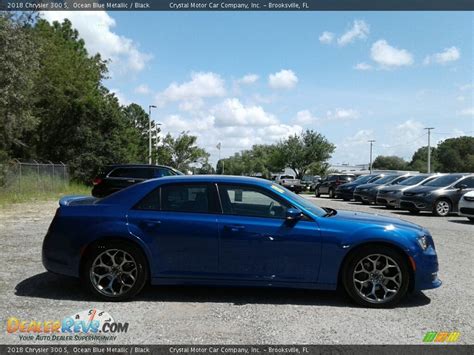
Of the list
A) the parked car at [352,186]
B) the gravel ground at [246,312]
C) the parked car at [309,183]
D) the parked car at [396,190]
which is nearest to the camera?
the gravel ground at [246,312]

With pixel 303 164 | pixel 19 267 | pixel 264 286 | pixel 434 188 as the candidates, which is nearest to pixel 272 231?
pixel 264 286

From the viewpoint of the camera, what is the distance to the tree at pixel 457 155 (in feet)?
328

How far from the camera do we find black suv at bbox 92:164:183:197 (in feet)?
52.5

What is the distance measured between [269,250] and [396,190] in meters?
14.9

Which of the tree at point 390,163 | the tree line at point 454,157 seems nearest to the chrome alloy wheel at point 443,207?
the tree line at point 454,157

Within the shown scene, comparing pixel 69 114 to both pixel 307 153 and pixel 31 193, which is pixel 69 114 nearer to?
Result: pixel 31 193

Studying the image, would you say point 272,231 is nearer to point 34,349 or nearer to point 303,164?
point 34,349

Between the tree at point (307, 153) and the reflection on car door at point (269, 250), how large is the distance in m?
62.3

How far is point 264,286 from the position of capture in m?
5.30

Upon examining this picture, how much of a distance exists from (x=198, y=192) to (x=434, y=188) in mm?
13552

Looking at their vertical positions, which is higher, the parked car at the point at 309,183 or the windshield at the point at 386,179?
the windshield at the point at 386,179

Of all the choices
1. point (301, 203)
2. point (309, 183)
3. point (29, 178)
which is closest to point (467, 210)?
point (301, 203)

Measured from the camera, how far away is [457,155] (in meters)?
102

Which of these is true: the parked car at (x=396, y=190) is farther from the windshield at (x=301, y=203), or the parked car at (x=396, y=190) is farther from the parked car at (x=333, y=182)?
the windshield at (x=301, y=203)
